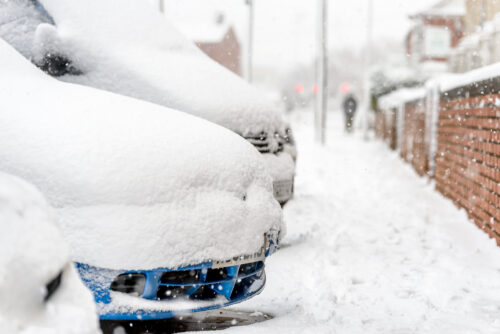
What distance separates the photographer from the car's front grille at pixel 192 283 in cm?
277

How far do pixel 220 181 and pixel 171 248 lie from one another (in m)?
0.49

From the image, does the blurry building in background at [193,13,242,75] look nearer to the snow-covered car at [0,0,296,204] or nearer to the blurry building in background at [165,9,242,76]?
the blurry building in background at [165,9,242,76]

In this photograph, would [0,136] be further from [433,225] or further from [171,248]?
[433,225]

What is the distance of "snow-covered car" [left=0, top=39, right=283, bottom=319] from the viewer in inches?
105

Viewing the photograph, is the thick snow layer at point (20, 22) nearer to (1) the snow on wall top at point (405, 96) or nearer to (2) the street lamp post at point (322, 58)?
(1) the snow on wall top at point (405, 96)

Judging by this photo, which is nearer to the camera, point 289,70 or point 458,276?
point 458,276

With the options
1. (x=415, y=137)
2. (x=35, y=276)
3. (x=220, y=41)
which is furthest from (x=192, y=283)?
(x=220, y=41)

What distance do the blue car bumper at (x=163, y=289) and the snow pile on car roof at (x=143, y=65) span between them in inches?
63.5

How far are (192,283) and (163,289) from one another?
142 mm

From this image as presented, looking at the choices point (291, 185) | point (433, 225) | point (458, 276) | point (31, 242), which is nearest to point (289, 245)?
point (291, 185)

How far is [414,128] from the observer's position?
39.2 feet

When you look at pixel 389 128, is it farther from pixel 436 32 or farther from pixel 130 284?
pixel 436 32

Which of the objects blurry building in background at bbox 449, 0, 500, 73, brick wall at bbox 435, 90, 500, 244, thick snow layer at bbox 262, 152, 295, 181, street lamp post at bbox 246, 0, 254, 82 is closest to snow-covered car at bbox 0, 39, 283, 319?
thick snow layer at bbox 262, 152, 295, 181

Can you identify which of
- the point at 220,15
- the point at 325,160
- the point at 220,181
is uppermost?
the point at 220,15
